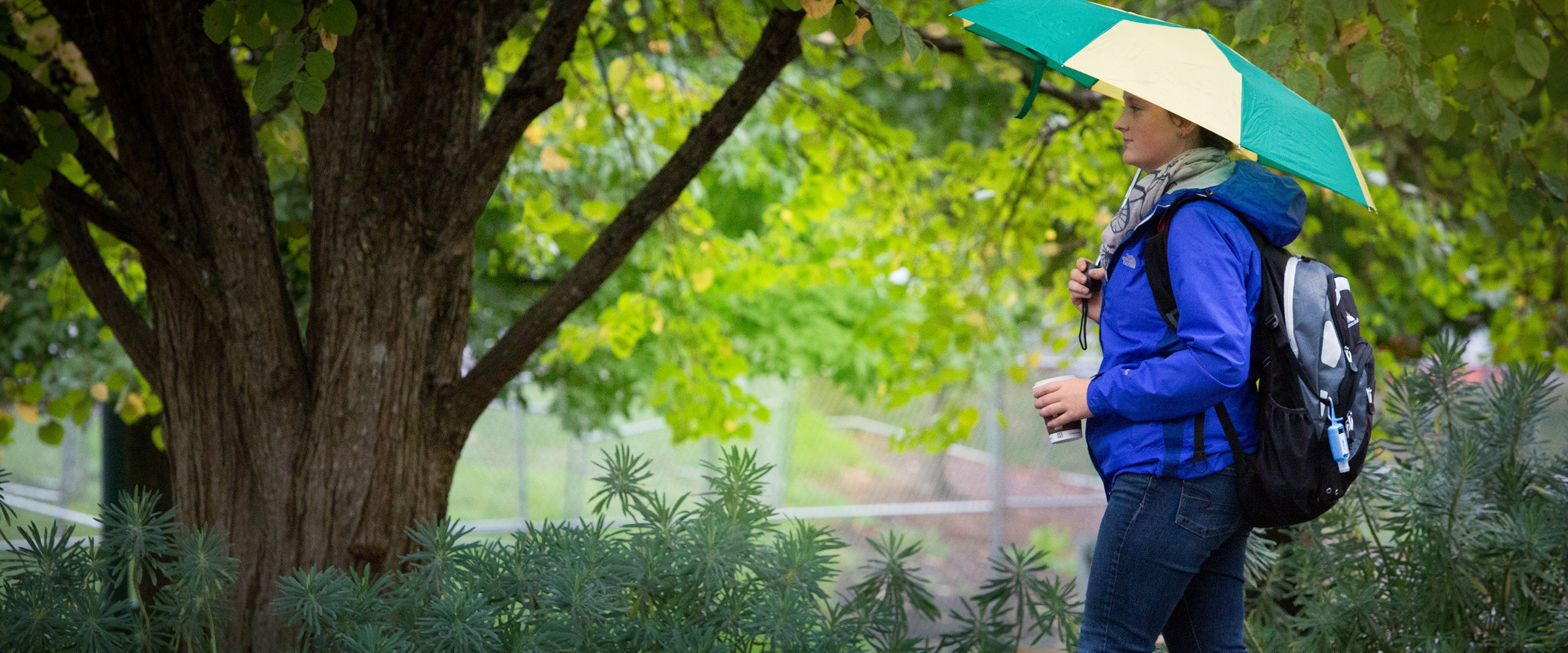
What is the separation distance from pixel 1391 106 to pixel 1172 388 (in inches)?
56.0

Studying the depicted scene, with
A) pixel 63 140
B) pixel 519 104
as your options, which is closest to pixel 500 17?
pixel 519 104

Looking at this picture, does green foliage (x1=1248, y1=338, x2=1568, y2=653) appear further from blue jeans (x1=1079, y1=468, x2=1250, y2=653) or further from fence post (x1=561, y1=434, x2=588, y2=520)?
fence post (x1=561, y1=434, x2=588, y2=520)

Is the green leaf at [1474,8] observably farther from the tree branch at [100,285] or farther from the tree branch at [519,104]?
the tree branch at [100,285]

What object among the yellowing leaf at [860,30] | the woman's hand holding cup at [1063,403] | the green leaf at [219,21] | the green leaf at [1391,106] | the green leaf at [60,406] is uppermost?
the yellowing leaf at [860,30]

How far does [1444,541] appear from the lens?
97.1 inches

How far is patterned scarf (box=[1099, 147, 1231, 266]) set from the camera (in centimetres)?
184

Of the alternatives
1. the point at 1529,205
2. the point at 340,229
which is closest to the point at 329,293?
the point at 340,229

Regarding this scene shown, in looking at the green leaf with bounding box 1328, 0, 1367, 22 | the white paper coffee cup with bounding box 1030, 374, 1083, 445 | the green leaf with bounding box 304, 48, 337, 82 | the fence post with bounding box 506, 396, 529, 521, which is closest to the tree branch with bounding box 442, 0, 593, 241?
the green leaf with bounding box 304, 48, 337, 82

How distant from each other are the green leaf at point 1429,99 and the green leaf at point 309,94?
8.06ft

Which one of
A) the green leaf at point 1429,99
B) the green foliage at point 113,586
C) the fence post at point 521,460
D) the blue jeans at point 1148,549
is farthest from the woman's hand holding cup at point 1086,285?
the fence post at point 521,460

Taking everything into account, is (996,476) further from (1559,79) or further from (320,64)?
(320,64)

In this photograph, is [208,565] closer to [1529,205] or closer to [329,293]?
[329,293]

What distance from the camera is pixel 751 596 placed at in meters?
2.26

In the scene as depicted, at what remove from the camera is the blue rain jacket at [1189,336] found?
1714mm
